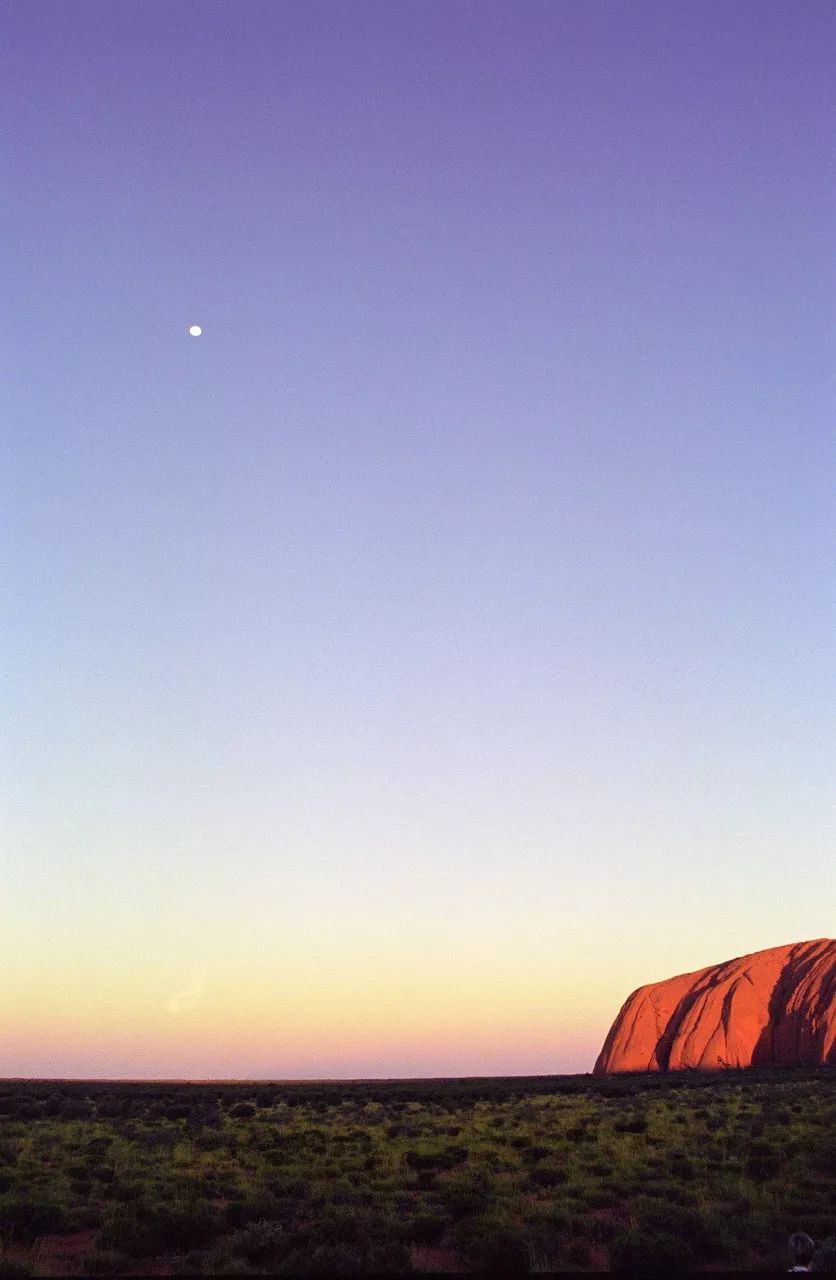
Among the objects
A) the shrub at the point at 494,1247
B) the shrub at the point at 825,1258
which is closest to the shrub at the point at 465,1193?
the shrub at the point at 494,1247

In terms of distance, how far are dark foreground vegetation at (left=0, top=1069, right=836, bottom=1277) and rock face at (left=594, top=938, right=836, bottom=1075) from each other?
5520 cm

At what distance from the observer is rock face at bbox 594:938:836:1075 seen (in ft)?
271

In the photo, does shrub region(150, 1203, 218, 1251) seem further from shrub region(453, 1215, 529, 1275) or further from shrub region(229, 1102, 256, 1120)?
shrub region(229, 1102, 256, 1120)

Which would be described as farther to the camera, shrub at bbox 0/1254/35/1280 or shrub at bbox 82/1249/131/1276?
shrub at bbox 82/1249/131/1276

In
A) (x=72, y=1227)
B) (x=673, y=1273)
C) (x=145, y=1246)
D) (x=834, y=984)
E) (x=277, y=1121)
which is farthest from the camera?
(x=834, y=984)

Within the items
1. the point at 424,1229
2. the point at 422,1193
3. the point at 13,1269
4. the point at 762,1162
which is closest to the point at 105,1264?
the point at 13,1269

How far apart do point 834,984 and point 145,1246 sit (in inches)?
3331

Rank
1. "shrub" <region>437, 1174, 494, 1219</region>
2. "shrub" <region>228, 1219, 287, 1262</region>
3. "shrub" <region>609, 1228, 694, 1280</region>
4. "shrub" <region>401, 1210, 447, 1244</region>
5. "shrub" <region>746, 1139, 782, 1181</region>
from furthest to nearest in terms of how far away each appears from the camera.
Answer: "shrub" <region>746, 1139, 782, 1181</region> → "shrub" <region>437, 1174, 494, 1219</region> → "shrub" <region>401, 1210, 447, 1244</region> → "shrub" <region>228, 1219, 287, 1262</region> → "shrub" <region>609, 1228, 694, 1280</region>

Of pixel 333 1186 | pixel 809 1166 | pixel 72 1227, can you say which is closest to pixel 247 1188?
pixel 333 1186

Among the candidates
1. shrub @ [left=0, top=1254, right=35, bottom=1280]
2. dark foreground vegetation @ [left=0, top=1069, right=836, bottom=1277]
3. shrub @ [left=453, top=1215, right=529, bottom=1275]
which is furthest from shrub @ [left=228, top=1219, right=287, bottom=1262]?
shrub @ [left=0, top=1254, right=35, bottom=1280]

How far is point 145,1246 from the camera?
48.8ft

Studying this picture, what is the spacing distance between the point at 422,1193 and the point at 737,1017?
8062 centimetres

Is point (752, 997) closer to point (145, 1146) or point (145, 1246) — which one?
point (145, 1146)

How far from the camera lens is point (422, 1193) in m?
18.9
